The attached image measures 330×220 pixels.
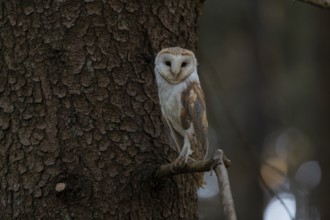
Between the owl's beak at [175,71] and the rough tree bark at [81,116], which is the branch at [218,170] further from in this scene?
the owl's beak at [175,71]

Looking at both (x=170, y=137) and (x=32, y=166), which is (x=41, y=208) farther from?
(x=170, y=137)

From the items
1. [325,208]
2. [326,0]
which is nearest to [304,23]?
[325,208]

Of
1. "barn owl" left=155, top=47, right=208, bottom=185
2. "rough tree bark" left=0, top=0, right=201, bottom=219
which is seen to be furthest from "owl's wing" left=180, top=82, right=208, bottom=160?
"rough tree bark" left=0, top=0, right=201, bottom=219

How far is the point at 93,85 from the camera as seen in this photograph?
132 inches

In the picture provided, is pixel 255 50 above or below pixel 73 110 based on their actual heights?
above

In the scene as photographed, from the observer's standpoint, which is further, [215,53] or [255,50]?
[215,53]

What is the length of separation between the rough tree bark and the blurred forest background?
20.5 ft

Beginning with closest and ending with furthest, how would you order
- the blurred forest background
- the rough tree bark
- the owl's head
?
the rough tree bark < the owl's head < the blurred forest background

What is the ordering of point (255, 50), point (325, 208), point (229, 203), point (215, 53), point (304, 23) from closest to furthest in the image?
1. point (229, 203)
2. point (325, 208)
3. point (255, 50)
4. point (304, 23)
5. point (215, 53)

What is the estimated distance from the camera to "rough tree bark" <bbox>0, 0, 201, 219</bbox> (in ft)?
10.6

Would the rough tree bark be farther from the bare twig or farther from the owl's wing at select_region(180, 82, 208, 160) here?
the bare twig

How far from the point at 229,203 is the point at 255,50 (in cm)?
1076

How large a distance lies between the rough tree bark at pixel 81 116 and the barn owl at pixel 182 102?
5 cm

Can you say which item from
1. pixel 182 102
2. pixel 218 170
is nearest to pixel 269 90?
pixel 182 102
